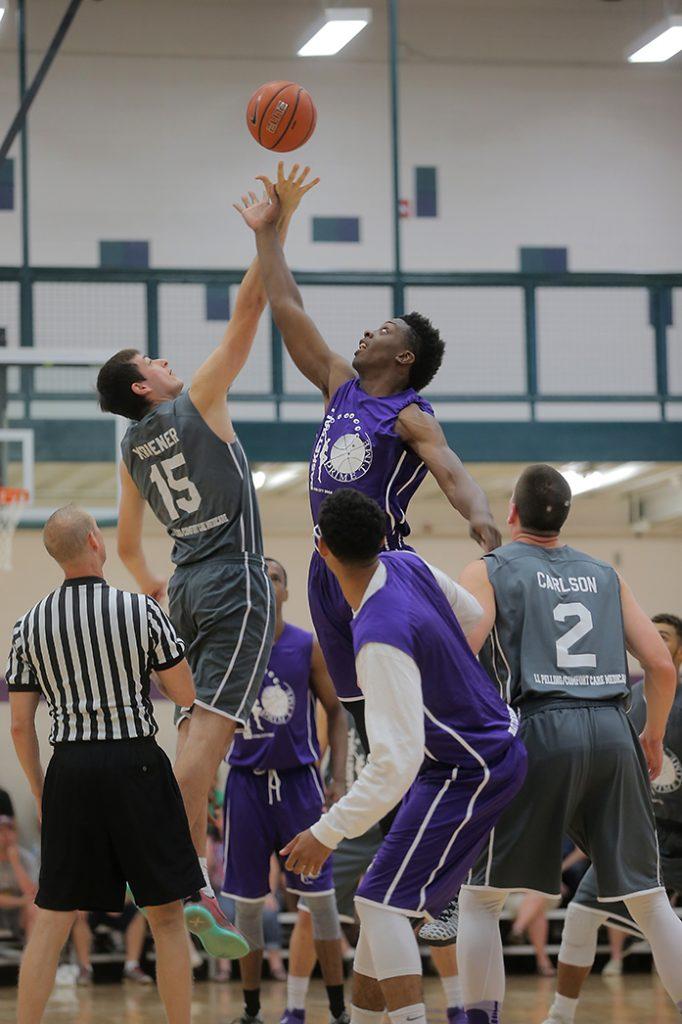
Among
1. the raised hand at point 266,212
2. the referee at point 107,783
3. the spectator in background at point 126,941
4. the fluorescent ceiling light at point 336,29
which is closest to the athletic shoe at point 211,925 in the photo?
the referee at point 107,783

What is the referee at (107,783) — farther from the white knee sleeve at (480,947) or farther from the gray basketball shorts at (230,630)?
the white knee sleeve at (480,947)

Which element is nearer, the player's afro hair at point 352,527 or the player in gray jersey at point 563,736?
the player's afro hair at point 352,527

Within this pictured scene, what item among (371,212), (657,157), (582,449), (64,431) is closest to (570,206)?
(657,157)

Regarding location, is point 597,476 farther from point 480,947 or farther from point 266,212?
point 480,947

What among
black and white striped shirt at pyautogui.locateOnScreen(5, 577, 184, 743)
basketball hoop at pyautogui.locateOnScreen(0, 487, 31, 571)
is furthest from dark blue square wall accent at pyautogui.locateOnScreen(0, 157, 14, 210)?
black and white striped shirt at pyautogui.locateOnScreen(5, 577, 184, 743)

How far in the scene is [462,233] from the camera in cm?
1711

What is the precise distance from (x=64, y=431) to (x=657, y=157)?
9.65 meters

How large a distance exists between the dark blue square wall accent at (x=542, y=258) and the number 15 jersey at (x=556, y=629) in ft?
41.1

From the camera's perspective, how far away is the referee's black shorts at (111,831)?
486cm

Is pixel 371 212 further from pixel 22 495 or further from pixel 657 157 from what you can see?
pixel 22 495

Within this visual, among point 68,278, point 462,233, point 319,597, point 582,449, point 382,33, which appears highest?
point 382,33

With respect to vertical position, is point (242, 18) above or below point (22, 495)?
above

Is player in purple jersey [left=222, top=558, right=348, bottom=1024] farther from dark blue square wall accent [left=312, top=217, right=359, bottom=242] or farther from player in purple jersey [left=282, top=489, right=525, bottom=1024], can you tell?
dark blue square wall accent [left=312, top=217, right=359, bottom=242]

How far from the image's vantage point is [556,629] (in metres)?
5.00
